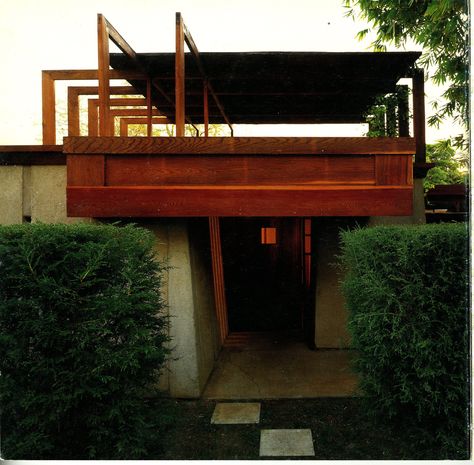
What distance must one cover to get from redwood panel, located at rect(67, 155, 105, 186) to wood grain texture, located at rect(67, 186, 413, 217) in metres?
0.09

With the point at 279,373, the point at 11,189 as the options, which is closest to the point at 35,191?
the point at 11,189

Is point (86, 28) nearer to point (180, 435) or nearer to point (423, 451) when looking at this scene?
point (180, 435)

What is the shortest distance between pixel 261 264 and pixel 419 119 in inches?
203

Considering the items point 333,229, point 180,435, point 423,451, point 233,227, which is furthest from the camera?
point 233,227

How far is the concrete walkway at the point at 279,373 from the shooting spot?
17.8 ft

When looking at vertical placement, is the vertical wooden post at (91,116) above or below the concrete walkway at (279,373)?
above

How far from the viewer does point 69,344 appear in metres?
3.25

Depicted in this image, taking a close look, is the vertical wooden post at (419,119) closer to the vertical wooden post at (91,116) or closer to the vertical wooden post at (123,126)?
the vertical wooden post at (91,116)

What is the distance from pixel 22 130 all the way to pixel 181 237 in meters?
2.72

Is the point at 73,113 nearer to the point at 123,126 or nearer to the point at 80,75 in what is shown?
the point at 80,75

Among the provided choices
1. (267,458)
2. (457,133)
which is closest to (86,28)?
(457,133)

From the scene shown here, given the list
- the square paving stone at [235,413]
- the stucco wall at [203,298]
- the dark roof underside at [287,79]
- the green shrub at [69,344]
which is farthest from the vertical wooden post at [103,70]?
the square paving stone at [235,413]

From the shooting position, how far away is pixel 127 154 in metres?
4.81

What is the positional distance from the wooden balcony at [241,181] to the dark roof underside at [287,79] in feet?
8.07
